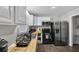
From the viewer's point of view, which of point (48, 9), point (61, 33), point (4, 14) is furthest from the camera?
point (61, 33)

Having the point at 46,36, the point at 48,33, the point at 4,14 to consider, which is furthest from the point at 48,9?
the point at 4,14

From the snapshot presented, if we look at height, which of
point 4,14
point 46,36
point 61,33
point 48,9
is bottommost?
point 46,36

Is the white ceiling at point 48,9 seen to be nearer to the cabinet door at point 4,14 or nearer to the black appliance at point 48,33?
the black appliance at point 48,33

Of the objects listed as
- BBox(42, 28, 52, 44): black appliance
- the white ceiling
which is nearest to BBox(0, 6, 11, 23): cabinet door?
the white ceiling

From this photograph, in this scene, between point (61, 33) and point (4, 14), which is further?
point (61, 33)

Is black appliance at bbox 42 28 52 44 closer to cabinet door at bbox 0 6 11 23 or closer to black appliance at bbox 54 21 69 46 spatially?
black appliance at bbox 54 21 69 46

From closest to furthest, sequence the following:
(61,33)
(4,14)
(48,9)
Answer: (4,14) → (48,9) → (61,33)

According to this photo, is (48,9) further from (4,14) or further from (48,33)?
(4,14)

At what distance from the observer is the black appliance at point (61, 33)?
5.81 m

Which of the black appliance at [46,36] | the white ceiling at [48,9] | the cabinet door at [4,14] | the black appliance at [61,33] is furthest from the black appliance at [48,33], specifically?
the cabinet door at [4,14]

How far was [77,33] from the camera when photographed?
5.91 m

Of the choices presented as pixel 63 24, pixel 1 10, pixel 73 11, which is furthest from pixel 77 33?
pixel 1 10

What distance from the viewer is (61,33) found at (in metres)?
5.89
